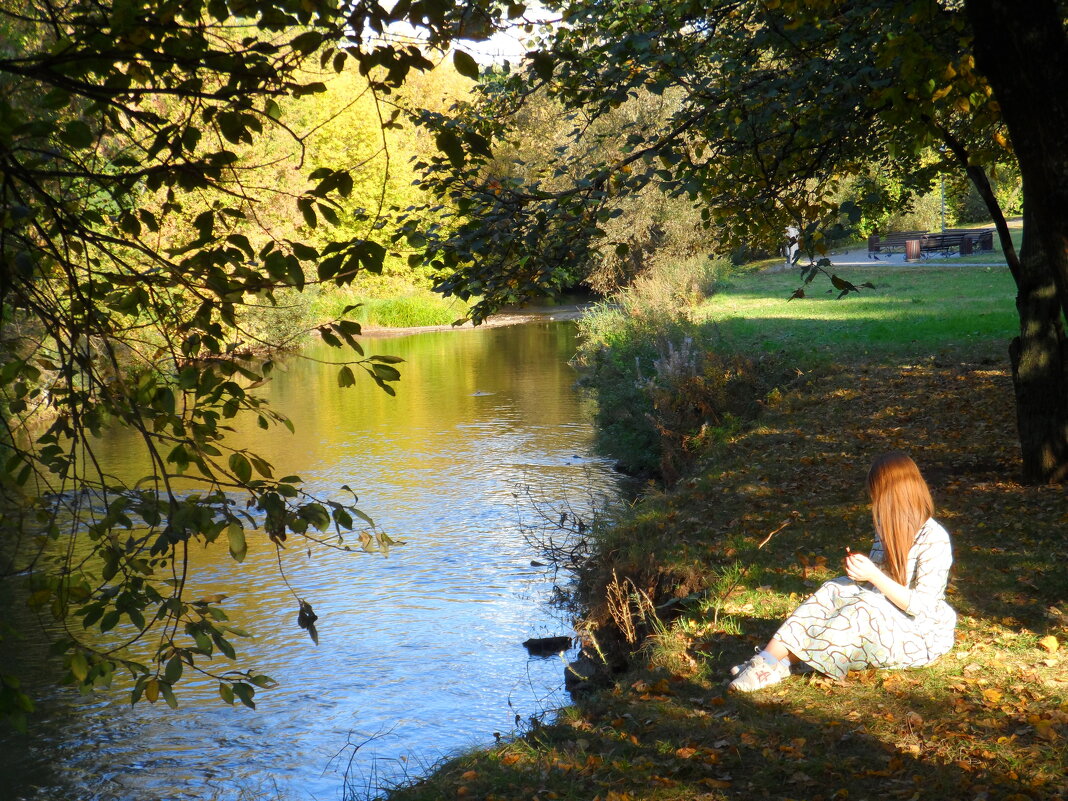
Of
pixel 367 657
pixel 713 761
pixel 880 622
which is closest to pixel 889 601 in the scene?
pixel 880 622

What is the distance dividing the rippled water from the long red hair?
11.1 ft

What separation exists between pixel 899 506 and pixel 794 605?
5.68 ft

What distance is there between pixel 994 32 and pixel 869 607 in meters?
2.78

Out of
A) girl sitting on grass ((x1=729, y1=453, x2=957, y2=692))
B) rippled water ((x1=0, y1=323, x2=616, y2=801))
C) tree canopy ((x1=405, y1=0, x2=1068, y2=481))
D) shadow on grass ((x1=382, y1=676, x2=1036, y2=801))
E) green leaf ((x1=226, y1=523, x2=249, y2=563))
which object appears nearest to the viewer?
green leaf ((x1=226, y1=523, x2=249, y2=563))

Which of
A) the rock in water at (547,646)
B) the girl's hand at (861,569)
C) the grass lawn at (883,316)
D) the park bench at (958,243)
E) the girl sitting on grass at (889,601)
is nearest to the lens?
the girl's hand at (861,569)

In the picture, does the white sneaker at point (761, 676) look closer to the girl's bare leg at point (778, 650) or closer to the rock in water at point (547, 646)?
the girl's bare leg at point (778, 650)

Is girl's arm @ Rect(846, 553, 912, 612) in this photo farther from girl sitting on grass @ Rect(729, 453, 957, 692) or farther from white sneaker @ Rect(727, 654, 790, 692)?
white sneaker @ Rect(727, 654, 790, 692)

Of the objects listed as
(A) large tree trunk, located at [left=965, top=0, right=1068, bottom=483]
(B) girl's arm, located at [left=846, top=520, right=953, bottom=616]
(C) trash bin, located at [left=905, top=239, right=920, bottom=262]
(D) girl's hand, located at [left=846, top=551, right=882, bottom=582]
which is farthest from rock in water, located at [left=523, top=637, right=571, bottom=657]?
(C) trash bin, located at [left=905, top=239, right=920, bottom=262]

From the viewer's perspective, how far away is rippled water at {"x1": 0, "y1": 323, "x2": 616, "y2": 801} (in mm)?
7184

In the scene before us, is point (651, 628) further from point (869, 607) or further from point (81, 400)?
point (81, 400)

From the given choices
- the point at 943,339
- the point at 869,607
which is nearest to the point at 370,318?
the point at 943,339

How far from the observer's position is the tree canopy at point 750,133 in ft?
21.2

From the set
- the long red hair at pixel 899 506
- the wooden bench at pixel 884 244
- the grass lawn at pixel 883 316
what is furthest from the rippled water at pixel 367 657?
the wooden bench at pixel 884 244

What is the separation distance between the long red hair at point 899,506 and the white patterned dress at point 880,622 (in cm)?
5
